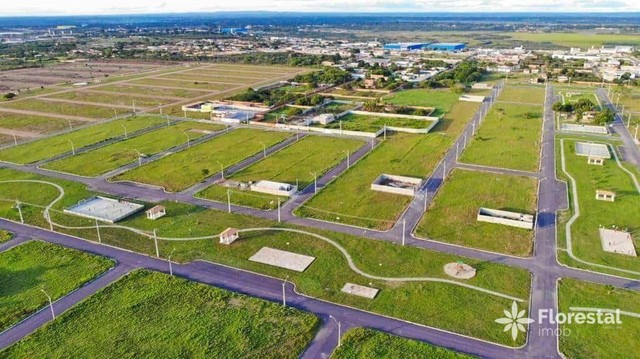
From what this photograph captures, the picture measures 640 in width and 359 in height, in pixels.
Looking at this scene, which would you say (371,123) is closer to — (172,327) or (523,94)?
(523,94)

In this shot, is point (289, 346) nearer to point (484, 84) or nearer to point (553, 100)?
point (553, 100)

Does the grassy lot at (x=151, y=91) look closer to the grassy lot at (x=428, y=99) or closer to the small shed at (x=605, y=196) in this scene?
the grassy lot at (x=428, y=99)

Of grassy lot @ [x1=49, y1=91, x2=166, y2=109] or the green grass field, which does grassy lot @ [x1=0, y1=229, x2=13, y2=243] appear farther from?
the green grass field

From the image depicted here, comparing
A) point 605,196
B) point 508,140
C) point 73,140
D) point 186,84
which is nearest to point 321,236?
point 605,196

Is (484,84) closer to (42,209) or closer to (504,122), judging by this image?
(504,122)

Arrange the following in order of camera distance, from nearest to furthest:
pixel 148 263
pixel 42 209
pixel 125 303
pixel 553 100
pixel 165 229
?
pixel 125 303
pixel 148 263
pixel 165 229
pixel 42 209
pixel 553 100

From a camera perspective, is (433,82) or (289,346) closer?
(289,346)

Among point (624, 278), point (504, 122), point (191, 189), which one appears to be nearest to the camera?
point (624, 278)

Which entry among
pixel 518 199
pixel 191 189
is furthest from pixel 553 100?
pixel 191 189

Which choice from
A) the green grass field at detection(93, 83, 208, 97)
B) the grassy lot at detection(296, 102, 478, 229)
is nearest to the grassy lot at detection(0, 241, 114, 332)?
the grassy lot at detection(296, 102, 478, 229)
